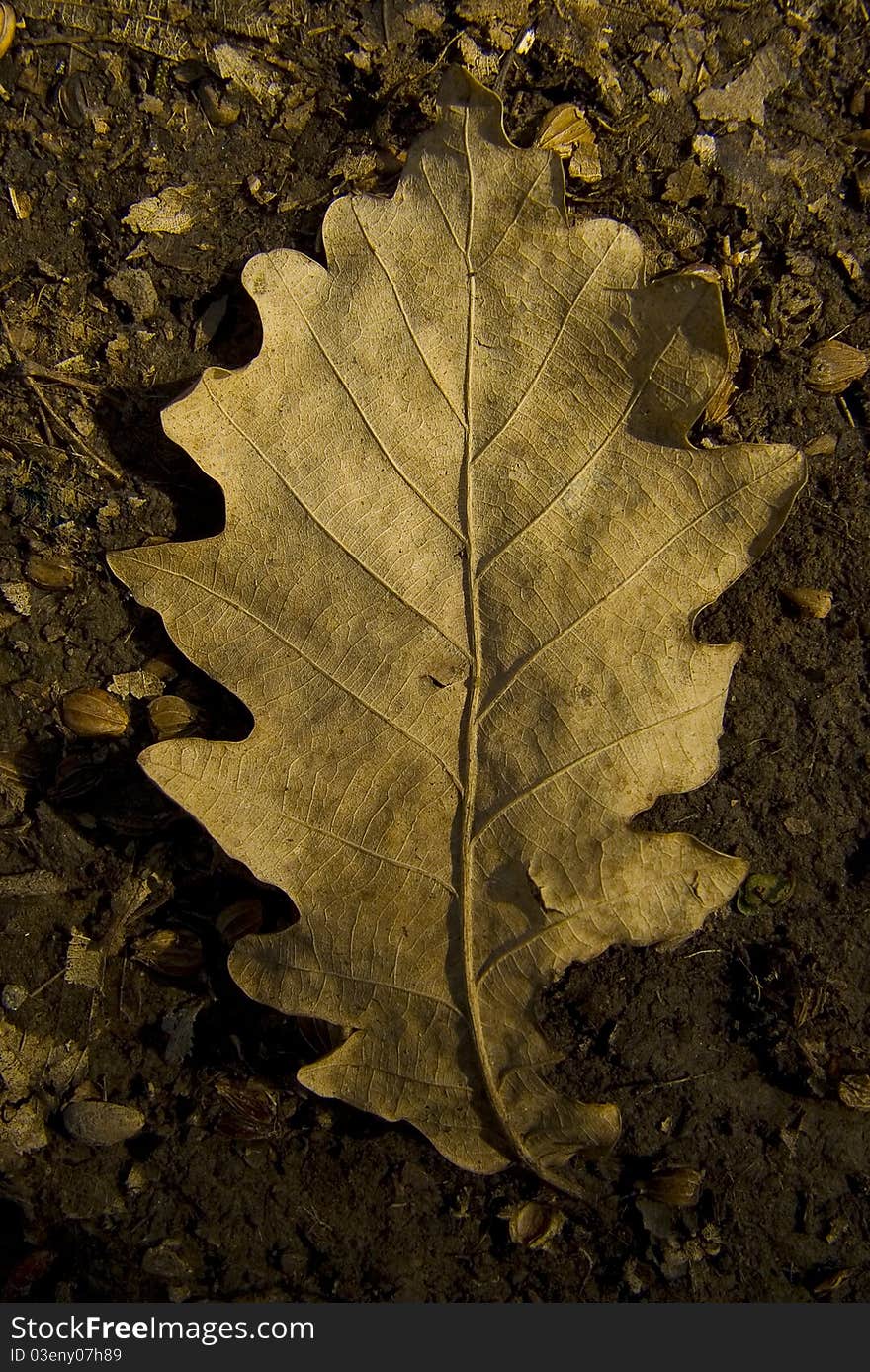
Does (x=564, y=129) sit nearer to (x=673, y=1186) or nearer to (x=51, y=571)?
(x=51, y=571)

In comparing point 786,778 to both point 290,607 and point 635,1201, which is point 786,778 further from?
point 290,607

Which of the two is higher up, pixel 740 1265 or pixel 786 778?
pixel 786 778

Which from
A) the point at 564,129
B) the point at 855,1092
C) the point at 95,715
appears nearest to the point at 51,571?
the point at 95,715

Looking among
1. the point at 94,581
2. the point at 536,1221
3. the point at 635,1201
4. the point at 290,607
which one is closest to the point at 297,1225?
the point at 536,1221

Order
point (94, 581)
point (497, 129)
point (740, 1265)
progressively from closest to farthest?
Answer: point (497, 129) → point (740, 1265) → point (94, 581)

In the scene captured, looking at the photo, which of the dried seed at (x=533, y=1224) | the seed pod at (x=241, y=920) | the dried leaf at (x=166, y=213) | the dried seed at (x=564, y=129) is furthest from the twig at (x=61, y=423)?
the dried seed at (x=533, y=1224)

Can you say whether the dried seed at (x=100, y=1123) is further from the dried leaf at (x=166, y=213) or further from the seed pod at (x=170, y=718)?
the dried leaf at (x=166, y=213)
